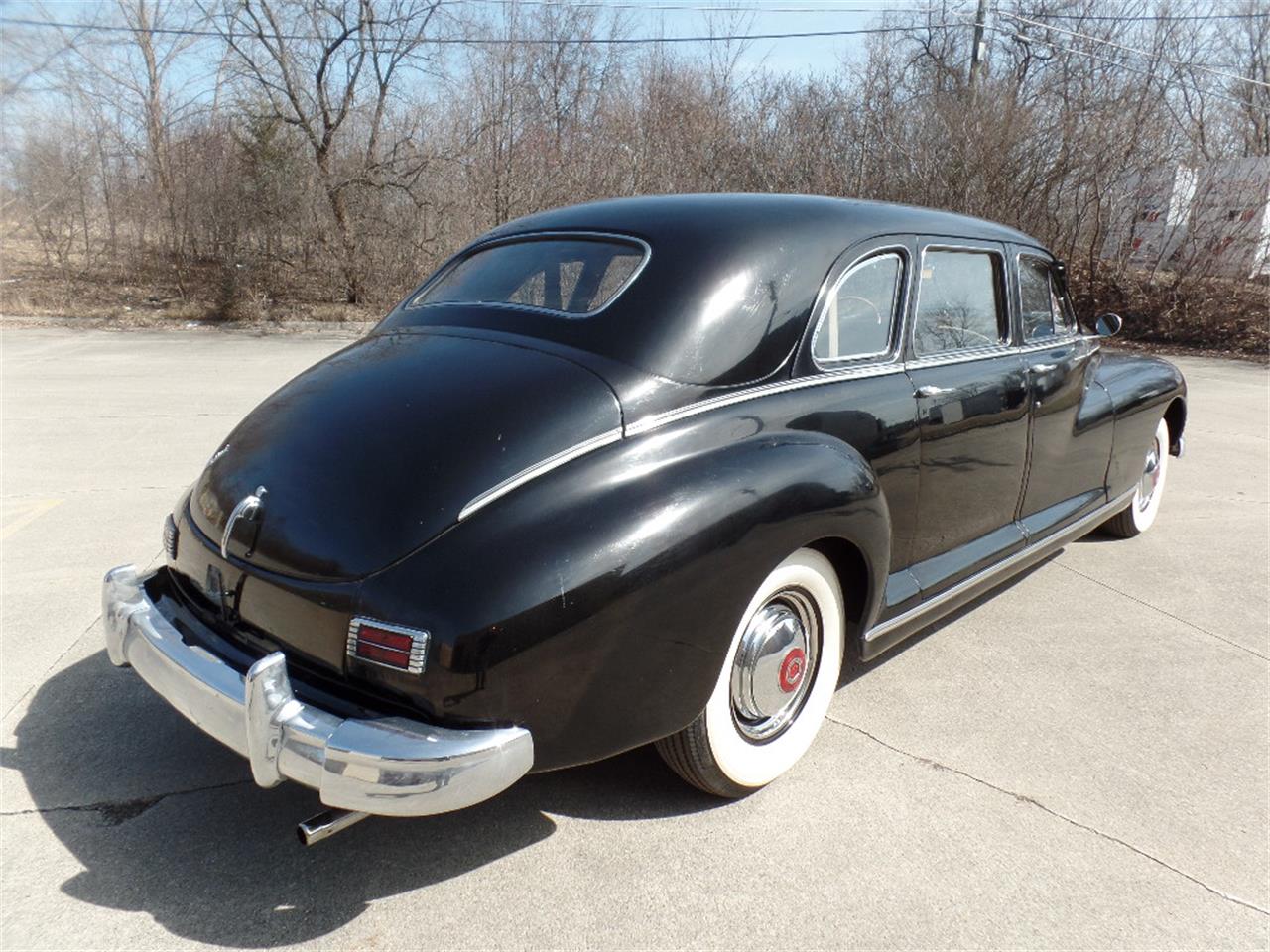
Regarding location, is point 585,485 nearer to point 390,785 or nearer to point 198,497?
point 390,785

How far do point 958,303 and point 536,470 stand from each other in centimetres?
213

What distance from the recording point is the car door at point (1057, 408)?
12.9 feet

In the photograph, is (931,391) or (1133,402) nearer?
(931,391)

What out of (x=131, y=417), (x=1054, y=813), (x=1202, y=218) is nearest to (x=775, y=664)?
(x=1054, y=813)

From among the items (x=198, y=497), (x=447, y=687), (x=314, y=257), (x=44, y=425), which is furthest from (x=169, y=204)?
(x=447, y=687)

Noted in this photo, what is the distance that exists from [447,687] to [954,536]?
86.0 inches

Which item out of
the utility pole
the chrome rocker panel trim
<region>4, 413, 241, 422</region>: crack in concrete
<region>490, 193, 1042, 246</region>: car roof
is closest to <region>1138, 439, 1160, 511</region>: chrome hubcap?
<region>490, 193, 1042, 246</region>: car roof

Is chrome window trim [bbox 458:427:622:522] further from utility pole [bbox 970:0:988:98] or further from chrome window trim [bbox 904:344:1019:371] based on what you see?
utility pole [bbox 970:0:988:98]

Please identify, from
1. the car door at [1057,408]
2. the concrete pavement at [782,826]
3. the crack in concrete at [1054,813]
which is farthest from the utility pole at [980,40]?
the crack in concrete at [1054,813]

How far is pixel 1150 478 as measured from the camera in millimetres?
5465

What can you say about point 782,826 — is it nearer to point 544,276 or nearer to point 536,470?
point 536,470

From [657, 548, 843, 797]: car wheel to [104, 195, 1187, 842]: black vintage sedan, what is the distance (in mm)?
11

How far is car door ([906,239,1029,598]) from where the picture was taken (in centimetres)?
332

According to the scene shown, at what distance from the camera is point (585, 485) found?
234cm
